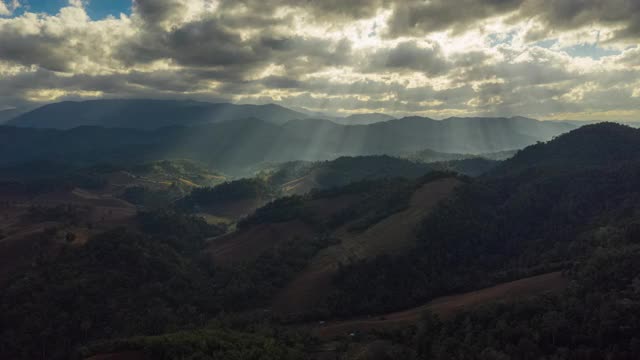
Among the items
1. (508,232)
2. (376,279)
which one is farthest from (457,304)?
(508,232)

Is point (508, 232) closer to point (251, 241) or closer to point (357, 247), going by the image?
point (357, 247)

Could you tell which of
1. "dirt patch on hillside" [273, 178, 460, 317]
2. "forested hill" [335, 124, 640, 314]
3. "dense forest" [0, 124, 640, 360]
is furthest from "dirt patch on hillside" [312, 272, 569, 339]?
"dirt patch on hillside" [273, 178, 460, 317]

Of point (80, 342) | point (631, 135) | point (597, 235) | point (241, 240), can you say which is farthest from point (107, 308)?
point (631, 135)

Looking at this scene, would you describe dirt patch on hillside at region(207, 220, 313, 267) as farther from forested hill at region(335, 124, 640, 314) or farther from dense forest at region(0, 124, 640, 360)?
forested hill at region(335, 124, 640, 314)

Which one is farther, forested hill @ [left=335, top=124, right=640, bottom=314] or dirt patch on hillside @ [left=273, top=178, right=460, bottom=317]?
dirt patch on hillside @ [left=273, top=178, right=460, bottom=317]

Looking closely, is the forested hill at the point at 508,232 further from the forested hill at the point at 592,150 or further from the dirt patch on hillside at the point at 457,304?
the dirt patch on hillside at the point at 457,304

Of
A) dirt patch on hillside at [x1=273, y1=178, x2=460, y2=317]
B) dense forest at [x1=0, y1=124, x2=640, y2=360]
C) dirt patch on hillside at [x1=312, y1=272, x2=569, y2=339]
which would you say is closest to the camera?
dense forest at [x1=0, y1=124, x2=640, y2=360]
